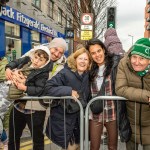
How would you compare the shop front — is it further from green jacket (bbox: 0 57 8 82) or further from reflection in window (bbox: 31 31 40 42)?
green jacket (bbox: 0 57 8 82)

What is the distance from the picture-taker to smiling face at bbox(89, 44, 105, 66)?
4234mm

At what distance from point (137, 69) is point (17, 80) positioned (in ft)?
4.74

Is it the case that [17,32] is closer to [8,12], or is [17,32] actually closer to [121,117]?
[8,12]

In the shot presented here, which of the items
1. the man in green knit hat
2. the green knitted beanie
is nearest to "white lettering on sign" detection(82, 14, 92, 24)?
the man in green knit hat

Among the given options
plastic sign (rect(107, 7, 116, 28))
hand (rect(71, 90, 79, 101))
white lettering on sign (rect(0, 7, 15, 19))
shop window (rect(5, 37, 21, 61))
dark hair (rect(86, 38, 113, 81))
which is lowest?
hand (rect(71, 90, 79, 101))

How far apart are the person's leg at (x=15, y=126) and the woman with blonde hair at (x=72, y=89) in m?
0.49

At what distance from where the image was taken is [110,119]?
13.8 feet

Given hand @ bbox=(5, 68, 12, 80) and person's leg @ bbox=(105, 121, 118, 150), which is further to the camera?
hand @ bbox=(5, 68, 12, 80)

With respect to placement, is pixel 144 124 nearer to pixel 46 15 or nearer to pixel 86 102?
pixel 86 102

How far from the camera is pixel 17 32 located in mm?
18156

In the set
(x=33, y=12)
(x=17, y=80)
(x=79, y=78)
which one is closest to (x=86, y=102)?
(x=79, y=78)

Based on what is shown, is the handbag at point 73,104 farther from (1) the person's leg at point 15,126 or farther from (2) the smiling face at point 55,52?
(2) the smiling face at point 55,52

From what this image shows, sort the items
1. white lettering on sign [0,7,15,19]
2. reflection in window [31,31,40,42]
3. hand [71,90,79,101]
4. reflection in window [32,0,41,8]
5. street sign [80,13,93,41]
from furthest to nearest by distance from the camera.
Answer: reflection in window [32,0,41,8] → reflection in window [31,31,40,42] → white lettering on sign [0,7,15,19] → street sign [80,13,93,41] → hand [71,90,79,101]

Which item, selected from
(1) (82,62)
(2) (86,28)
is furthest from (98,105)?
(2) (86,28)
